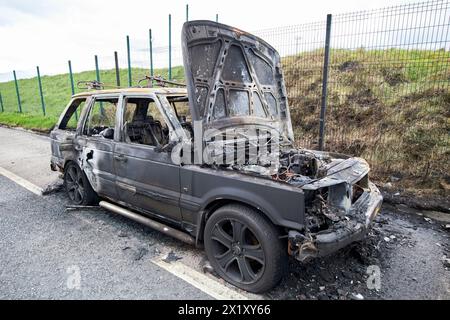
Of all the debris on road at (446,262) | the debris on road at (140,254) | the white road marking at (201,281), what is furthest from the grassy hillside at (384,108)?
the debris on road at (140,254)

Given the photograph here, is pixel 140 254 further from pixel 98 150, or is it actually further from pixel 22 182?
pixel 22 182

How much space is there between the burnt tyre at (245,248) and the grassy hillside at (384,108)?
12.1ft

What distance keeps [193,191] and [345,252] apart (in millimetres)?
1790

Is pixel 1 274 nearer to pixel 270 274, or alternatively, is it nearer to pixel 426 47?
pixel 270 274

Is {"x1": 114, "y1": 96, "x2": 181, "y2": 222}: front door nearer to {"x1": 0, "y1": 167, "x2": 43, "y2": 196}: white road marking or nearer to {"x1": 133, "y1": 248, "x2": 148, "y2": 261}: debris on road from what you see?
{"x1": 133, "y1": 248, "x2": 148, "y2": 261}: debris on road

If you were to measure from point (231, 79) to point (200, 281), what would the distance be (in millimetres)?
2262

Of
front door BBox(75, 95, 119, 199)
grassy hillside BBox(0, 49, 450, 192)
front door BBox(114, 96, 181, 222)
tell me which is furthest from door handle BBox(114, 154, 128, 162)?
grassy hillside BBox(0, 49, 450, 192)

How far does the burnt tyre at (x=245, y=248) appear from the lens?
2535 mm

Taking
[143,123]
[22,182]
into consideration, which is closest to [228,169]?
[143,123]

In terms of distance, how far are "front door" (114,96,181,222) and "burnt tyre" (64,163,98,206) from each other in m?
0.89

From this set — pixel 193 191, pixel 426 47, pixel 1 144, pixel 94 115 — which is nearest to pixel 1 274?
pixel 193 191

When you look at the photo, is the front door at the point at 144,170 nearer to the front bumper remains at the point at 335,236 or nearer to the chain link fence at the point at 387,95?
the front bumper remains at the point at 335,236

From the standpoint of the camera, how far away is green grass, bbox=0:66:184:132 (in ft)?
39.5
